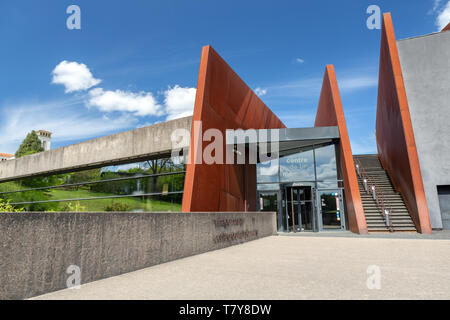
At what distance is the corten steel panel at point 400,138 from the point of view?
46.0ft

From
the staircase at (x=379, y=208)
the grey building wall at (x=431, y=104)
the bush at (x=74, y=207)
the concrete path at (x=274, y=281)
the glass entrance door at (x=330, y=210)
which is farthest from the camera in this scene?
the bush at (x=74, y=207)

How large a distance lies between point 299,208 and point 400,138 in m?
6.82

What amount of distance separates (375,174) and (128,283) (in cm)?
2037

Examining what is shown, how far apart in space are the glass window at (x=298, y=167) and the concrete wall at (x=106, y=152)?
681cm

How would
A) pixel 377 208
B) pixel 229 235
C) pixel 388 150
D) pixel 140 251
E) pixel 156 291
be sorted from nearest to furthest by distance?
pixel 156 291
pixel 140 251
pixel 229 235
pixel 377 208
pixel 388 150

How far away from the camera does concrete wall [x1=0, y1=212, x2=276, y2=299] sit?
10.0 feet

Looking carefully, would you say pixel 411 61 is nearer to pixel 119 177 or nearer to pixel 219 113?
pixel 219 113

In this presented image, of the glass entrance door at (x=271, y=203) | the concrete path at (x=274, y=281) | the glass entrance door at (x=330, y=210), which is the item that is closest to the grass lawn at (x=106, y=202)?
the glass entrance door at (x=271, y=203)

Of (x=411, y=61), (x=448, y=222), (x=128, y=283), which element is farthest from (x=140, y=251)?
(x=411, y=61)

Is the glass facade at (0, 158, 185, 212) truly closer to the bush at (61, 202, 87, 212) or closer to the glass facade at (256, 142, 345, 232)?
the bush at (61, 202, 87, 212)

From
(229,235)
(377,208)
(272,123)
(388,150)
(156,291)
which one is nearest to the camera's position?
(156,291)

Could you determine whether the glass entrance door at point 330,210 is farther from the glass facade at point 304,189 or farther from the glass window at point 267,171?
the glass window at point 267,171

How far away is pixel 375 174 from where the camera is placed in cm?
2047

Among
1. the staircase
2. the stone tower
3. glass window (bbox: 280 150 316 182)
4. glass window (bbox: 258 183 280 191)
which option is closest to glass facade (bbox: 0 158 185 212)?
glass window (bbox: 258 183 280 191)
